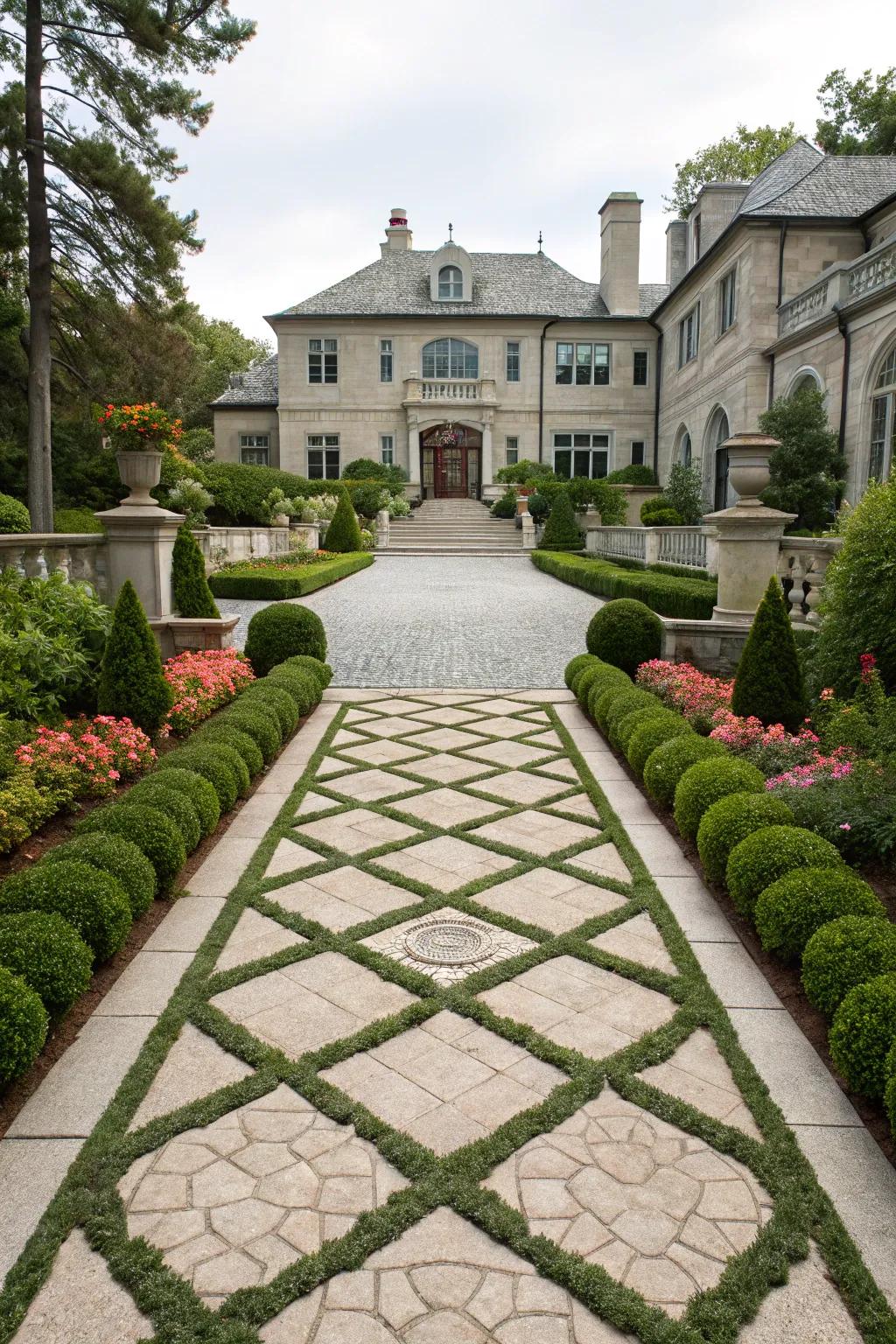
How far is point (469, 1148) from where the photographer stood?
291cm

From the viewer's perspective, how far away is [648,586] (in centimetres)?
1359

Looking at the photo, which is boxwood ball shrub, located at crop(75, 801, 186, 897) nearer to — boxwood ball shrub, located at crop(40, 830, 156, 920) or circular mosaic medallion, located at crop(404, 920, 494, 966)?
boxwood ball shrub, located at crop(40, 830, 156, 920)

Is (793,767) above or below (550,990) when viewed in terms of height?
above

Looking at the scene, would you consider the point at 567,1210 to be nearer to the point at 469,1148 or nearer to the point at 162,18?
the point at 469,1148

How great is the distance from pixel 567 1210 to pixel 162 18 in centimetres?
2172

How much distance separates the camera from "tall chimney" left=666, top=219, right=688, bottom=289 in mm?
33312

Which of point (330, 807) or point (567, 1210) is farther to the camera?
point (330, 807)

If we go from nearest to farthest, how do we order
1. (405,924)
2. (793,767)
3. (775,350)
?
(405,924) → (793,767) → (775,350)

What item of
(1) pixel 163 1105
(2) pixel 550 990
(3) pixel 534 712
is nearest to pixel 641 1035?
(2) pixel 550 990

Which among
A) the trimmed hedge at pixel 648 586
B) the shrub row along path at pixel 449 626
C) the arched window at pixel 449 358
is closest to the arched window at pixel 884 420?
the trimmed hedge at pixel 648 586

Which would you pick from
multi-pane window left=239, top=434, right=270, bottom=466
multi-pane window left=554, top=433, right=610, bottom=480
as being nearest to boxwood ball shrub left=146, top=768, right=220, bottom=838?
multi-pane window left=554, top=433, right=610, bottom=480

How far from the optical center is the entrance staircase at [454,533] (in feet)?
91.4

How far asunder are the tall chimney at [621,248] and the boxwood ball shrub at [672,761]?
33.4m

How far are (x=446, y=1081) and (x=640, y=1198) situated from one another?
82 centimetres
